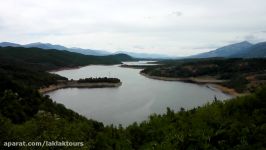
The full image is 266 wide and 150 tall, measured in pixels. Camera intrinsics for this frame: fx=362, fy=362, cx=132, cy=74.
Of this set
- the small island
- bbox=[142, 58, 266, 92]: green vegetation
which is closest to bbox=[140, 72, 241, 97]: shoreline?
bbox=[142, 58, 266, 92]: green vegetation

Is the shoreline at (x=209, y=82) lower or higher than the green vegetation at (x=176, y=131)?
lower

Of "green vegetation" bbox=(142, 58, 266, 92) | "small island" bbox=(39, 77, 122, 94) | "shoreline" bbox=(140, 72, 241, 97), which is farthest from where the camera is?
"green vegetation" bbox=(142, 58, 266, 92)

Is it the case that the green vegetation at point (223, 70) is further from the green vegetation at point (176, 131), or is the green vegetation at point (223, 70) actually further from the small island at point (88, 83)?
the green vegetation at point (176, 131)

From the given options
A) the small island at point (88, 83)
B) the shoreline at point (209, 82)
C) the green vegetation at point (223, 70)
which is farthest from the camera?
the green vegetation at point (223, 70)

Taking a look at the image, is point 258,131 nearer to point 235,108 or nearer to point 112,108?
point 235,108

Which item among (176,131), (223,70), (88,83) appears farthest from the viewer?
(223,70)

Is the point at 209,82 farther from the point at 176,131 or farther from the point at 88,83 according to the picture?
the point at 176,131

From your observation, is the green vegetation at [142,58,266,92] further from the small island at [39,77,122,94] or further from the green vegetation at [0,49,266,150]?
the green vegetation at [0,49,266,150]

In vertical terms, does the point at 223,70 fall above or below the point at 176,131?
below

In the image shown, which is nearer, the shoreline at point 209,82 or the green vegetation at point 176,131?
the green vegetation at point 176,131

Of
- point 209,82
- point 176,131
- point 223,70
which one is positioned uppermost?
point 176,131

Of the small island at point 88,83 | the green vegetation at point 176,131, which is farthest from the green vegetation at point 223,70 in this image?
the green vegetation at point 176,131

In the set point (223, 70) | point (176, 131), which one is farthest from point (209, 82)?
point (176, 131)

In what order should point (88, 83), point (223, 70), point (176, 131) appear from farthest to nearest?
point (223, 70) < point (88, 83) < point (176, 131)
